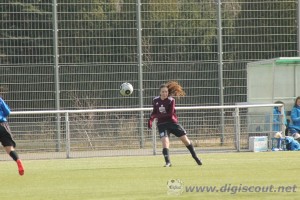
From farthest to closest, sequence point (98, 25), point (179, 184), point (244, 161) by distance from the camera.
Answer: point (98, 25), point (244, 161), point (179, 184)

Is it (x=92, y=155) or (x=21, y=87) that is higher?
(x=21, y=87)

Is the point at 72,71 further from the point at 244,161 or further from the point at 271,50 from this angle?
the point at 244,161

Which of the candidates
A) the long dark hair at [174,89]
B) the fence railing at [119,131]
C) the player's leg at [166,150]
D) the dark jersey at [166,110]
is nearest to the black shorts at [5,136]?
the player's leg at [166,150]

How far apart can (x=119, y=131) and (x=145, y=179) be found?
11536 mm

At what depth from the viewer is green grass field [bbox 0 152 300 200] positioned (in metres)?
12.2

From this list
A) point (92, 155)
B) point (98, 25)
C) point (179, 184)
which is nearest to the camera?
point (179, 184)

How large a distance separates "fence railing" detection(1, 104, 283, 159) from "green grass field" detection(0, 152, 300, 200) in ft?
19.0

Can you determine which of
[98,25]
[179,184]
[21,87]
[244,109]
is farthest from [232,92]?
[179,184]

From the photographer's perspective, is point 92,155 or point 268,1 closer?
point 92,155

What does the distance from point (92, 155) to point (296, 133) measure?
19.6 ft

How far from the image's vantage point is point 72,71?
2745 cm

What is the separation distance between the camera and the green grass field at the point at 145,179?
12156 millimetres

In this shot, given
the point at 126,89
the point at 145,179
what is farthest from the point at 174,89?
the point at 126,89

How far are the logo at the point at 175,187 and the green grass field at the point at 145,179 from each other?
0.26 ft
